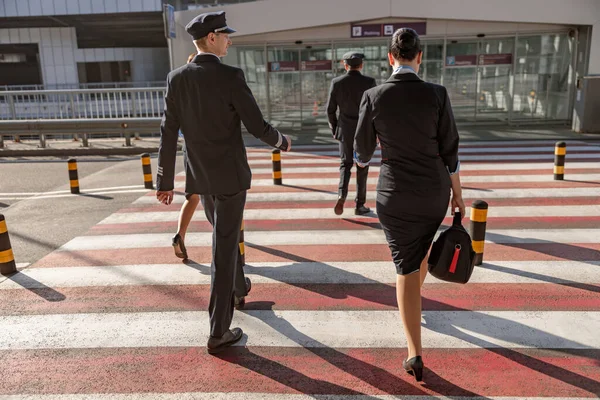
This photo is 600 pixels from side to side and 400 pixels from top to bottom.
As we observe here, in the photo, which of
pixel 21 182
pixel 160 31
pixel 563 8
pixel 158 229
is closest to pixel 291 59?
pixel 563 8

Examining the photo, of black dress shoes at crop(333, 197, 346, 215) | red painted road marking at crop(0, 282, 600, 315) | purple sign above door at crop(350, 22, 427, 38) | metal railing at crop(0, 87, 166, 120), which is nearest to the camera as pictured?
red painted road marking at crop(0, 282, 600, 315)

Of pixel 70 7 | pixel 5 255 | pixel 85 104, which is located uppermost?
pixel 70 7

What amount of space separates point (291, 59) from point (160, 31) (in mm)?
21118

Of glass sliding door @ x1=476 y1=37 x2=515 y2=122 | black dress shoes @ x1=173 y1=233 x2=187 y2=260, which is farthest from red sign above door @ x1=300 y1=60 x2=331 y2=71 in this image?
black dress shoes @ x1=173 y1=233 x2=187 y2=260

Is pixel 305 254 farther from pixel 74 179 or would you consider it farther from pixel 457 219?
pixel 74 179

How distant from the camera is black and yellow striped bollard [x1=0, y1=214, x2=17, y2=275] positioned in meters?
5.55

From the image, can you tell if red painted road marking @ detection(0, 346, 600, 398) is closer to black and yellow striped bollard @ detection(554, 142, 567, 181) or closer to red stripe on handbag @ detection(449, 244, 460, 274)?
red stripe on handbag @ detection(449, 244, 460, 274)

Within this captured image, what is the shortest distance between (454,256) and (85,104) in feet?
50.8

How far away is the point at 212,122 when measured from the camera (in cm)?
362

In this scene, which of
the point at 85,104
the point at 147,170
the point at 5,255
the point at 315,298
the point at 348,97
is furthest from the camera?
the point at 85,104

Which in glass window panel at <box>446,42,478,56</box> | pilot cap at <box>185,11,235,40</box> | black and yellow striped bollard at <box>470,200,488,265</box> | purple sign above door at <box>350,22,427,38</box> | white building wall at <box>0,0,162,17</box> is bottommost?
black and yellow striped bollard at <box>470,200,488,265</box>

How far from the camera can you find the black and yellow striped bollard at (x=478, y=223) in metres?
5.32

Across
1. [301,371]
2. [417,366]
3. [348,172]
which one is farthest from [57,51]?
[417,366]

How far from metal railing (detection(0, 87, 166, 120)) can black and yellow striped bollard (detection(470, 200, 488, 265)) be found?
12445mm
